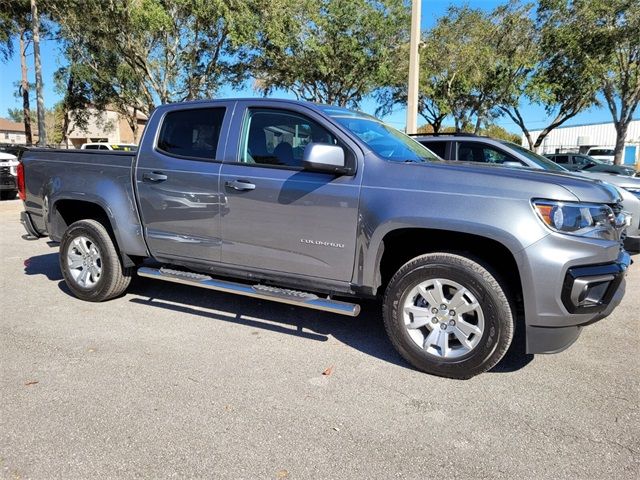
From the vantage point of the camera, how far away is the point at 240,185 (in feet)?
13.7

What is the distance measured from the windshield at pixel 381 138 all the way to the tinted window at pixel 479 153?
11.7 feet

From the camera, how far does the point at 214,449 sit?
8.96 feet

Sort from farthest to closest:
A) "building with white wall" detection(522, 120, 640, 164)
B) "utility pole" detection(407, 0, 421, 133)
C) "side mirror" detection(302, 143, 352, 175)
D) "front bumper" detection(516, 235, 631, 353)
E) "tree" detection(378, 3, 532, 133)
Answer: "building with white wall" detection(522, 120, 640, 164) → "tree" detection(378, 3, 532, 133) → "utility pole" detection(407, 0, 421, 133) → "side mirror" detection(302, 143, 352, 175) → "front bumper" detection(516, 235, 631, 353)

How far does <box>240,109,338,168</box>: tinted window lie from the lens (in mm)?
4117

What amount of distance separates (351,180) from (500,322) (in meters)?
1.43

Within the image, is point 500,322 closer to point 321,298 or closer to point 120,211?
point 321,298

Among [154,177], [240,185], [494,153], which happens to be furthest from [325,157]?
[494,153]

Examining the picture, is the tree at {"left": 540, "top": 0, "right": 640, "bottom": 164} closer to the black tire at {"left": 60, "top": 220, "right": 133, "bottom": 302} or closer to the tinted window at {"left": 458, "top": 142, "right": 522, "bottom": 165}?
the tinted window at {"left": 458, "top": 142, "right": 522, "bottom": 165}

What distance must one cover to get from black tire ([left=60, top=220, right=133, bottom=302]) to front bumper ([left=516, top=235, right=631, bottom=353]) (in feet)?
12.3

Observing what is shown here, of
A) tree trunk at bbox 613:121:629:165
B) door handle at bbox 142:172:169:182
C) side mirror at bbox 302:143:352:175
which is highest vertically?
tree trunk at bbox 613:121:629:165

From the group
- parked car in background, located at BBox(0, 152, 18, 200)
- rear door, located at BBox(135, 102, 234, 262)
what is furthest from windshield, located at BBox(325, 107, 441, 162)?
parked car in background, located at BBox(0, 152, 18, 200)

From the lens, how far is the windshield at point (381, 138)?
157 inches

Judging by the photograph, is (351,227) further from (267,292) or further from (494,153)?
(494,153)

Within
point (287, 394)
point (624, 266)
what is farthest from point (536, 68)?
point (287, 394)
